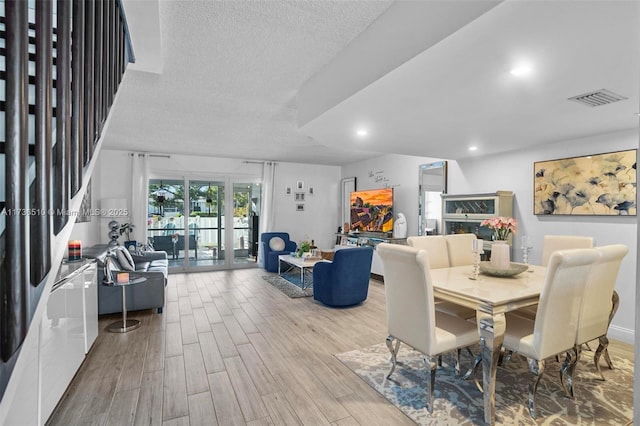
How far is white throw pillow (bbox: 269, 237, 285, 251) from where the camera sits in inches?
273

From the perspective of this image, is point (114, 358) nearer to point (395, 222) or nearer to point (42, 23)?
point (42, 23)

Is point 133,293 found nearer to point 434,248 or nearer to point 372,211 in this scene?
point 434,248

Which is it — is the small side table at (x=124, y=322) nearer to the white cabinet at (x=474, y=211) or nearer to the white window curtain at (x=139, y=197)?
the white window curtain at (x=139, y=197)

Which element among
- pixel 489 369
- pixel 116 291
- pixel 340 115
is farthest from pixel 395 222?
pixel 116 291

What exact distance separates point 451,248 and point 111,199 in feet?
19.1

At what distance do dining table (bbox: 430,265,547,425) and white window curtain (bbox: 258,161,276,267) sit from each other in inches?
209

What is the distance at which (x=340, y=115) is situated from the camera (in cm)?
296

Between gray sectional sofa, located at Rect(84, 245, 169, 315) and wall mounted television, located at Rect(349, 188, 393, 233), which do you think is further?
wall mounted television, located at Rect(349, 188, 393, 233)

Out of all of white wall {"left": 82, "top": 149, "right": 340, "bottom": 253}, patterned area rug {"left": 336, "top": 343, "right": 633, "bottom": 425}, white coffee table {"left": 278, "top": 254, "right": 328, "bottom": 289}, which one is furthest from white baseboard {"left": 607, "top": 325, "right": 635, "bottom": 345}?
white wall {"left": 82, "top": 149, "right": 340, "bottom": 253}

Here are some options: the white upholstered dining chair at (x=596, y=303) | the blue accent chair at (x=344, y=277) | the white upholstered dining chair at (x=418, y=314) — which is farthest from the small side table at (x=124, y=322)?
the white upholstered dining chair at (x=596, y=303)

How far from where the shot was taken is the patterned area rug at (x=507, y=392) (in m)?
2.07

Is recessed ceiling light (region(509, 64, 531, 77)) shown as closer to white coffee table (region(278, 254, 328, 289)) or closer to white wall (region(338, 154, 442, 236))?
white wall (region(338, 154, 442, 236))

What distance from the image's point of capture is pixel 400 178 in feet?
20.5

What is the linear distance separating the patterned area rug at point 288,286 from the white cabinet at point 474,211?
238 cm
